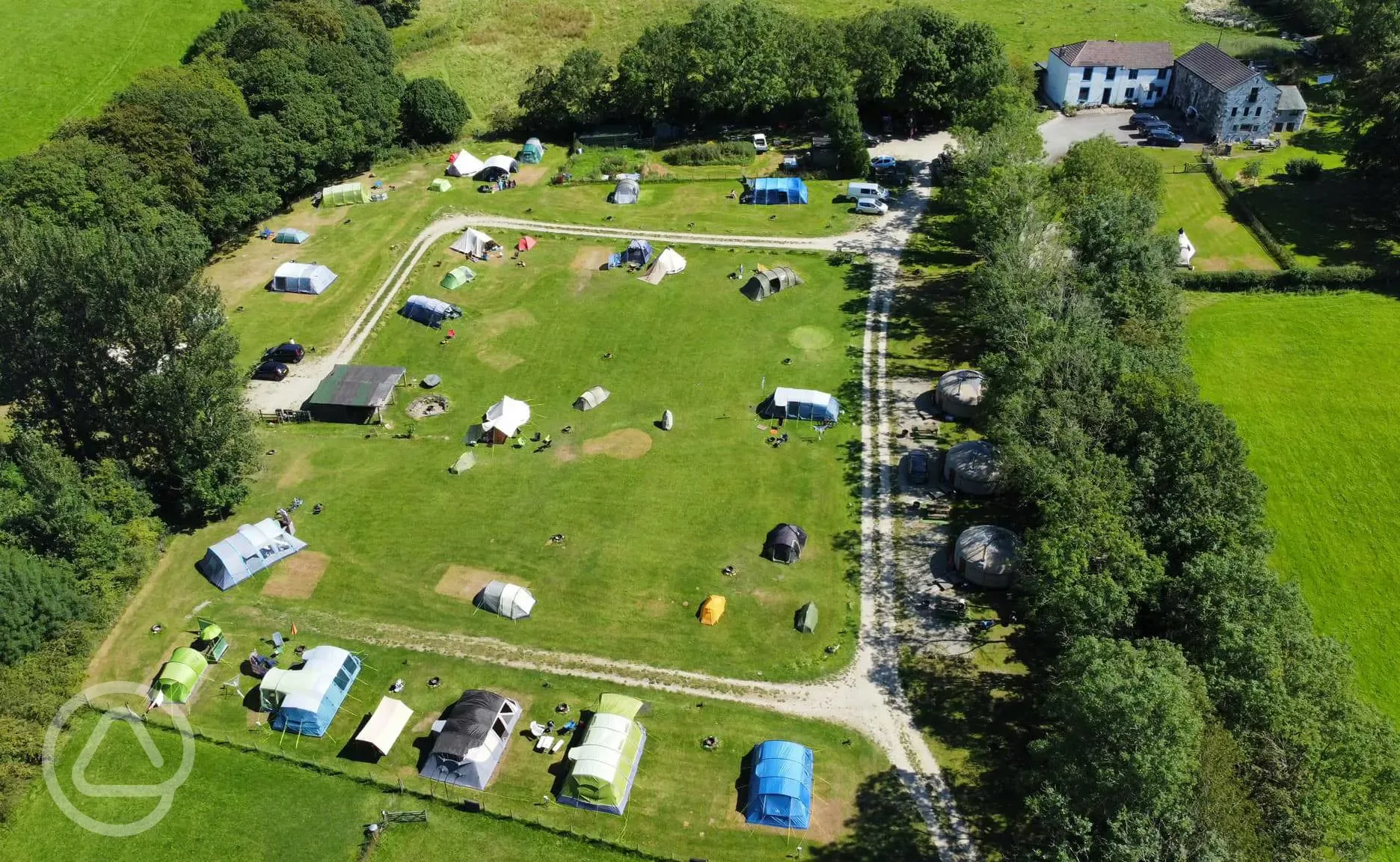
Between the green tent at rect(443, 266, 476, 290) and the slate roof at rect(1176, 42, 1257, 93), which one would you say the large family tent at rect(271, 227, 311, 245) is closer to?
the green tent at rect(443, 266, 476, 290)

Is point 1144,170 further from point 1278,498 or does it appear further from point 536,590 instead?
point 536,590

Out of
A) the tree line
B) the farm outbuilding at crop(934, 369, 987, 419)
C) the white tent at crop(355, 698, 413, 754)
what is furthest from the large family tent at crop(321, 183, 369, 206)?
the tree line

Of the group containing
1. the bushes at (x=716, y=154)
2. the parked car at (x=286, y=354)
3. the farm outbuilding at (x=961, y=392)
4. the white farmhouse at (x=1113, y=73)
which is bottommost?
the farm outbuilding at (x=961, y=392)

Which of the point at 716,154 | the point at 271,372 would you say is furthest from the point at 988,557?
the point at 716,154

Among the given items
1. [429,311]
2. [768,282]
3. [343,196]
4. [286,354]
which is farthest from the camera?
[343,196]

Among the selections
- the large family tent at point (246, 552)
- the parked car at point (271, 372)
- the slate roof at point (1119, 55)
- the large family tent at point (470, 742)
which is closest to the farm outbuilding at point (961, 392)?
the large family tent at point (470, 742)

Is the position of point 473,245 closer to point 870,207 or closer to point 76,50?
point 870,207

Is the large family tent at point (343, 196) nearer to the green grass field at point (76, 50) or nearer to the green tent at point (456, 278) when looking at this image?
the green tent at point (456, 278)
